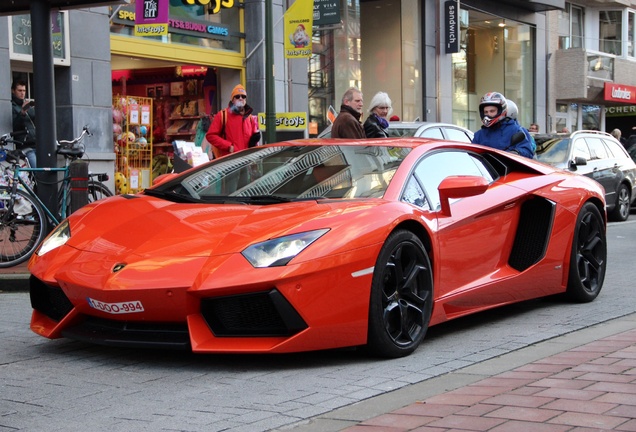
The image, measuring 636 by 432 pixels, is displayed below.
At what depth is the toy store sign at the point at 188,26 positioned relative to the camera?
15688mm

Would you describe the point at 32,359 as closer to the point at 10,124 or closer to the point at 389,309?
the point at 389,309

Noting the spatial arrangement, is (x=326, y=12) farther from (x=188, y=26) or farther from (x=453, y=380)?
(x=453, y=380)

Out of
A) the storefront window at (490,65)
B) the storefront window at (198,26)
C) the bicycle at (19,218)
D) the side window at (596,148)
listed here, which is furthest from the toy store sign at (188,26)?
the storefront window at (490,65)

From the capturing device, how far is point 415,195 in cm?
573

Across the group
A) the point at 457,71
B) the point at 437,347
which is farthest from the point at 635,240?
the point at 457,71

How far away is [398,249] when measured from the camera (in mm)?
5242

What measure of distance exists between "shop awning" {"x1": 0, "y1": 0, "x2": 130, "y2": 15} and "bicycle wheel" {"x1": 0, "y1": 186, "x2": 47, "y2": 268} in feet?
6.38

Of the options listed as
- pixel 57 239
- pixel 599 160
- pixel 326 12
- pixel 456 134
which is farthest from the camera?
pixel 326 12

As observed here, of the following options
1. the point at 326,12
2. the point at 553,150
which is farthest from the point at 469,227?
the point at 326,12

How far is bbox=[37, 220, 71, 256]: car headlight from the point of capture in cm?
548

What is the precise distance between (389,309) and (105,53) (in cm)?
1074

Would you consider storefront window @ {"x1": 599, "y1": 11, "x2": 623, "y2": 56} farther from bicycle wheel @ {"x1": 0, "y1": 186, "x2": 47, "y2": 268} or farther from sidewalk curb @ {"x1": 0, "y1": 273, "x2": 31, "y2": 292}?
sidewalk curb @ {"x1": 0, "y1": 273, "x2": 31, "y2": 292}

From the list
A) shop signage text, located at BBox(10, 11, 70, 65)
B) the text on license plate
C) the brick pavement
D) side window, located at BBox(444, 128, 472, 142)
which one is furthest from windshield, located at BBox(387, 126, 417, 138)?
the text on license plate

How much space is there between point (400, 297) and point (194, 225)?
117cm
